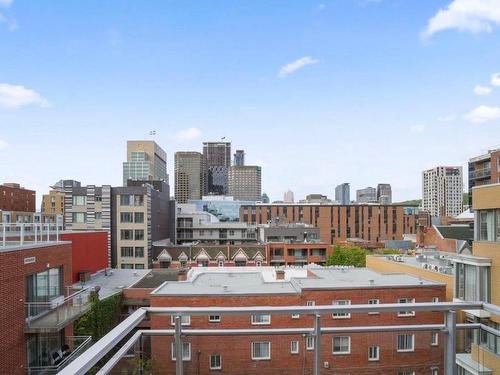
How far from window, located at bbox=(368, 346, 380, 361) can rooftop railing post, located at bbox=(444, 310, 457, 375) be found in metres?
0.55

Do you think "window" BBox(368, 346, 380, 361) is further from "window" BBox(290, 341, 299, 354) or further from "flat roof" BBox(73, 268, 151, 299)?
"flat roof" BBox(73, 268, 151, 299)

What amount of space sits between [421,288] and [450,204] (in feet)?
552

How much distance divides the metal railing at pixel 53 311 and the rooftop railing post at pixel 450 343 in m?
14.3

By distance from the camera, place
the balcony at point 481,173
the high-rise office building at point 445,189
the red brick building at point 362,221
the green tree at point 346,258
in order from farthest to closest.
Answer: the high-rise office building at point 445,189 < the red brick building at point 362,221 < the balcony at point 481,173 < the green tree at point 346,258

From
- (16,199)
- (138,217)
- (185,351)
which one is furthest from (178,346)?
(16,199)

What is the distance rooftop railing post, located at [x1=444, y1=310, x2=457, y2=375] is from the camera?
3137 millimetres

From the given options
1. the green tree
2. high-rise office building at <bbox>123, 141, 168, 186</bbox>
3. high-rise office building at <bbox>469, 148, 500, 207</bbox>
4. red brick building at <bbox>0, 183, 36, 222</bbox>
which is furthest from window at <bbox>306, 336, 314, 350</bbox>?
high-rise office building at <bbox>123, 141, 168, 186</bbox>

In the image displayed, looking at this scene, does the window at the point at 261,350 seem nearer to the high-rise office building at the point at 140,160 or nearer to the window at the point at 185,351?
the window at the point at 185,351

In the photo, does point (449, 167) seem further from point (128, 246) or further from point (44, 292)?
point (44, 292)

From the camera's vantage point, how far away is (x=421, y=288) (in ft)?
63.4

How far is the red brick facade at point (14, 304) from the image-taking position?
12406 mm

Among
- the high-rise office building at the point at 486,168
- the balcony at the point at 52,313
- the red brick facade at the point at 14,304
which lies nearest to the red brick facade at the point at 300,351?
the red brick facade at the point at 14,304

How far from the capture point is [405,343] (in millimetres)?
3102

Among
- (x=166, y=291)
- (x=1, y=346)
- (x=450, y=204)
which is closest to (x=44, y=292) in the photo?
(x=1, y=346)
